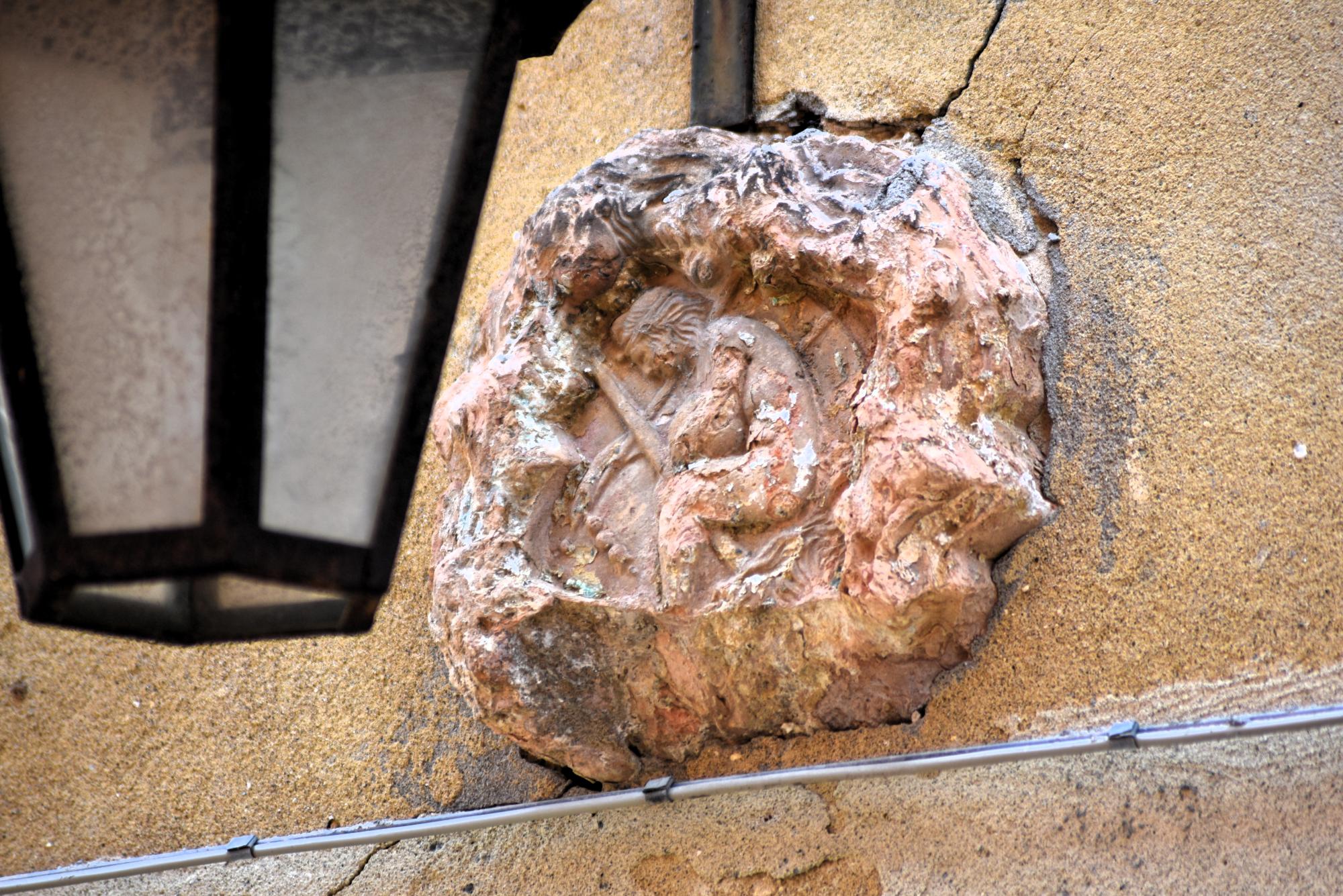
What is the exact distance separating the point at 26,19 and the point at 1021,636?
1.14m

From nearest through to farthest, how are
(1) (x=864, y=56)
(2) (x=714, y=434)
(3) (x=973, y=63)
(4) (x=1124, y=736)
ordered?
(4) (x=1124, y=736)
(2) (x=714, y=434)
(3) (x=973, y=63)
(1) (x=864, y=56)

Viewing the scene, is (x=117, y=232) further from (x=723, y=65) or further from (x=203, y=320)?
(x=723, y=65)

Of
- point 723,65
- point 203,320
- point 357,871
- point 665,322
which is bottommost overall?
point 357,871

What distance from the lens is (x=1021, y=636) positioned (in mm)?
1414

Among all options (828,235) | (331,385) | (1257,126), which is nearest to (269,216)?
(331,385)

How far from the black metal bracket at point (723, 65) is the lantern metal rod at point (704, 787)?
1.00 m

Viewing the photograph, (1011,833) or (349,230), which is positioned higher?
(349,230)

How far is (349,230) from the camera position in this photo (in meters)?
0.72

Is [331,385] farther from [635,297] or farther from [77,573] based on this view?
[635,297]

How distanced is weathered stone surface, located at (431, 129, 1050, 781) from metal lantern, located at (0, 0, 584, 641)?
701mm

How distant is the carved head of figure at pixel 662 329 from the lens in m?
1.52

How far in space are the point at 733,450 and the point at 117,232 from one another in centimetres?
86

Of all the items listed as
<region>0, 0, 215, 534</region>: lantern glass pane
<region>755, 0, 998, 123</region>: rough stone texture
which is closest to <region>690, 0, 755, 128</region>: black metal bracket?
<region>755, 0, 998, 123</region>: rough stone texture

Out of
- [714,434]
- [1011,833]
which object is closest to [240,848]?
[714,434]
